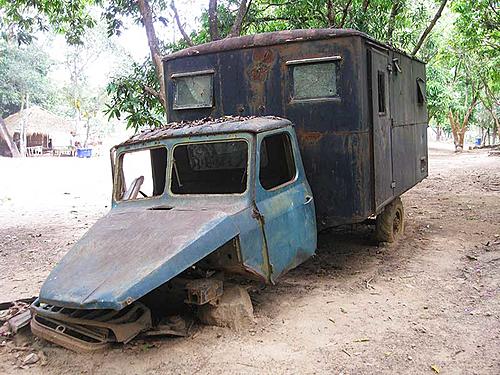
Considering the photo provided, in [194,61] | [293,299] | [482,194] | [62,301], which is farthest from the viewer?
[482,194]

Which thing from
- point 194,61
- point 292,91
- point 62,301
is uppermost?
point 194,61

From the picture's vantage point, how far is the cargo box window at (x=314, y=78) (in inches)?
232

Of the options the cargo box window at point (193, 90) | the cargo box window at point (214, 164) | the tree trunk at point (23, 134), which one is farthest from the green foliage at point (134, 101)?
the tree trunk at point (23, 134)

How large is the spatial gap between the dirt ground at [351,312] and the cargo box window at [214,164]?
1.29 m

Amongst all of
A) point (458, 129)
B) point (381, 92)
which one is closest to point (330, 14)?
point (381, 92)

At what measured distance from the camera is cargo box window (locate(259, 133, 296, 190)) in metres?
5.60

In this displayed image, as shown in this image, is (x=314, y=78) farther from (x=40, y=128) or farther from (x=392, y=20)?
(x=40, y=128)

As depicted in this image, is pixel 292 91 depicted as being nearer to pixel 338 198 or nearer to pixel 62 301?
pixel 338 198

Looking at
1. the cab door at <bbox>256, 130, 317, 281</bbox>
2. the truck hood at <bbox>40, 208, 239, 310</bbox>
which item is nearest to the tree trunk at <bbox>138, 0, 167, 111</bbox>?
the cab door at <bbox>256, 130, 317, 281</bbox>

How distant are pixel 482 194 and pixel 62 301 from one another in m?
10.6

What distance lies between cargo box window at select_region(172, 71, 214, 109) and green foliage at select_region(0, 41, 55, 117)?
3210 centimetres

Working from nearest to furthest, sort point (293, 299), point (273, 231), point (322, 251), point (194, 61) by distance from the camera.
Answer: point (273, 231), point (293, 299), point (194, 61), point (322, 251)

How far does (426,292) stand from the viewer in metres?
5.60

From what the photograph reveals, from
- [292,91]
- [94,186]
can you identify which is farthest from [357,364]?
[94,186]
